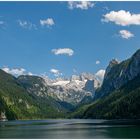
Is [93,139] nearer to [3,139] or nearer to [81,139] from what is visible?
[81,139]

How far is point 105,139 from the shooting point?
101062 millimetres

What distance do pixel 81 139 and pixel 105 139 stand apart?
7.83 m

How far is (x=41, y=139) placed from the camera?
10500 centimetres

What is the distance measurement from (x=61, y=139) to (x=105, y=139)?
13.2 m

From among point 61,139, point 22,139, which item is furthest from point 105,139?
point 22,139

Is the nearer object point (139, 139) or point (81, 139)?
point (139, 139)

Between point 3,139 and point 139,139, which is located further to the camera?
point 3,139

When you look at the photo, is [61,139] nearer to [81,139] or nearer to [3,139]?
[81,139]

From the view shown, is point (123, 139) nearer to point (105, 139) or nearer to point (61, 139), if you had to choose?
point (105, 139)

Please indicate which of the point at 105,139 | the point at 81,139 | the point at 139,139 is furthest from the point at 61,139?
the point at 139,139

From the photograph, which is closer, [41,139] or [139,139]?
[139,139]

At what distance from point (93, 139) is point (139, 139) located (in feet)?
45.7

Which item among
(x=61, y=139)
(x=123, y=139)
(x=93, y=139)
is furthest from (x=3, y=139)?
(x=123, y=139)

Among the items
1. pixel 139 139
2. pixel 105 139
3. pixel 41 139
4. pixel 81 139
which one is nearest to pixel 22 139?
pixel 41 139
